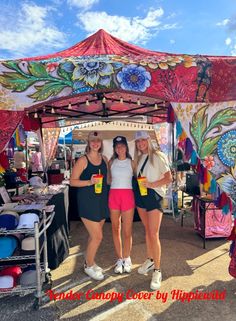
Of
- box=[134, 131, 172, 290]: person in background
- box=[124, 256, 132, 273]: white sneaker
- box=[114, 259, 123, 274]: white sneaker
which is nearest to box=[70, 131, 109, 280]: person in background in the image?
box=[114, 259, 123, 274]: white sneaker

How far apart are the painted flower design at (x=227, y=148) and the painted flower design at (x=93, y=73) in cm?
128

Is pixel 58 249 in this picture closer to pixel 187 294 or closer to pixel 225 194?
pixel 187 294

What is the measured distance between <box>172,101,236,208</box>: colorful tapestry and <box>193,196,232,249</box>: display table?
1593 millimetres

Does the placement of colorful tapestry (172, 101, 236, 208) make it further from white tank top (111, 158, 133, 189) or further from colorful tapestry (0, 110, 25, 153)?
colorful tapestry (0, 110, 25, 153)

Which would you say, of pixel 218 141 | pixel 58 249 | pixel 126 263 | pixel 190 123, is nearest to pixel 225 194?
pixel 218 141

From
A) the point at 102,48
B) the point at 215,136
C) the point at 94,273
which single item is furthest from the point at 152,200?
the point at 102,48

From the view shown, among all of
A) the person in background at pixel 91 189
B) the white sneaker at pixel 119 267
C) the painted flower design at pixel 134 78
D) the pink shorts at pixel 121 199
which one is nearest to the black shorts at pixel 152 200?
the pink shorts at pixel 121 199

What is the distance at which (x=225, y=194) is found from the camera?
280cm

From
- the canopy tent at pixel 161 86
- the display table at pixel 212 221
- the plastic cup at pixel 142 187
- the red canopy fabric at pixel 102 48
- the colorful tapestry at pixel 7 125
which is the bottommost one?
the display table at pixel 212 221

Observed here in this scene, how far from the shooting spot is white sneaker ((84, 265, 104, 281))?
10.4ft

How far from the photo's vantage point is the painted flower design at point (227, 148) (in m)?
2.75

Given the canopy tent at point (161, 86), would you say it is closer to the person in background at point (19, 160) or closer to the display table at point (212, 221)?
the display table at point (212, 221)

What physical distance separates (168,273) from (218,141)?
1.71 m

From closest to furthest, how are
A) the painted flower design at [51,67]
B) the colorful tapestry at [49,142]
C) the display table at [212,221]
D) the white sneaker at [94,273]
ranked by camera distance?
the painted flower design at [51,67] < the white sneaker at [94,273] < the display table at [212,221] < the colorful tapestry at [49,142]
